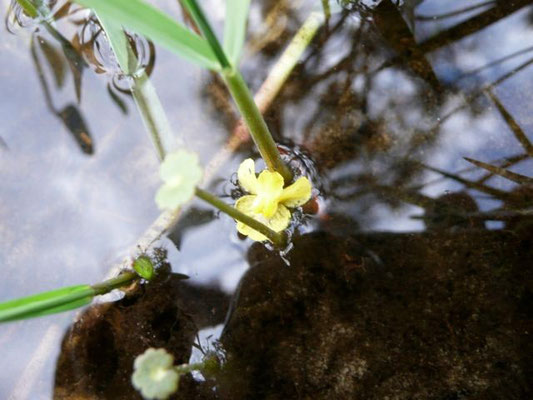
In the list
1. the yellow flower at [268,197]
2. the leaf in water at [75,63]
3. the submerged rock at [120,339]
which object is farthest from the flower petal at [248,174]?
the leaf in water at [75,63]

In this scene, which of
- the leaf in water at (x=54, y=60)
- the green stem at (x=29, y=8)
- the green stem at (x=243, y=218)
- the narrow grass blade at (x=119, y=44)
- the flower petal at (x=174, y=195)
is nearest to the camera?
the flower petal at (x=174, y=195)

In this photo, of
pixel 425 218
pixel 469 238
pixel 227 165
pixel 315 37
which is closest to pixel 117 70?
pixel 227 165

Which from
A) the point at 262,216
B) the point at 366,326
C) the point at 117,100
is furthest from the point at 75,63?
the point at 366,326

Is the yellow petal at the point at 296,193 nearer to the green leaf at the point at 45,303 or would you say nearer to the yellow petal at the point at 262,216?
the yellow petal at the point at 262,216

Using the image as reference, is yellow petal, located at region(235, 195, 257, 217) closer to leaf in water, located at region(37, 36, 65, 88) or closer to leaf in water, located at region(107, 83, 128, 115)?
leaf in water, located at region(107, 83, 128, 115)

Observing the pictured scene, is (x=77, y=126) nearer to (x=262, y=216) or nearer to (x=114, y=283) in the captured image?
(x=114, y=283)

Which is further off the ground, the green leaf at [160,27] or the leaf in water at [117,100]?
the green leaf at [160,27]

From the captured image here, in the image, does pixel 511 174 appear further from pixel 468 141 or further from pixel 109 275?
pixel 109 275
